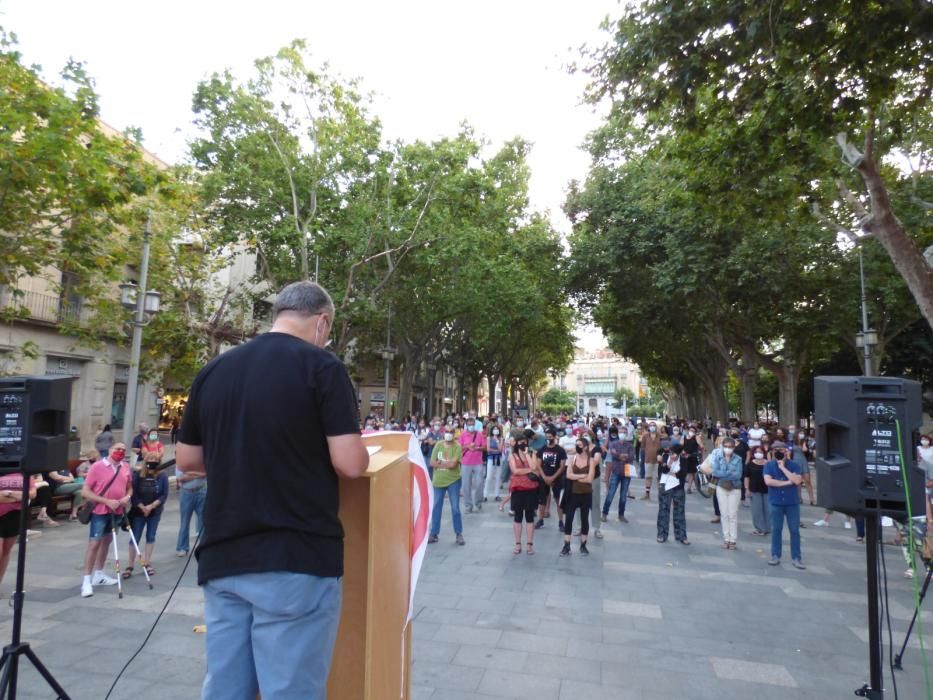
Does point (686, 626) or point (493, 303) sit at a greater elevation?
point (493, 303)

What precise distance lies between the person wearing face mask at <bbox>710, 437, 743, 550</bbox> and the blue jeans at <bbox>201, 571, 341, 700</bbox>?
894 cm

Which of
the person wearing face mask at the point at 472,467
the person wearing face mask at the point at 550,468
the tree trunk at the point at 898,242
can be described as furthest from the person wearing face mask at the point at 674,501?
the tree trunk at the point at 898,242

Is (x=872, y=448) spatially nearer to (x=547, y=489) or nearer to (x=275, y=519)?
(x=275, y=519)

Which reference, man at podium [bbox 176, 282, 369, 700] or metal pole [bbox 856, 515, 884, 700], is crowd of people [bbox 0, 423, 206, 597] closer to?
man at podium [bbox 176, 282, 369, 700]

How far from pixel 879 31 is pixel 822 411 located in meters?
5.88

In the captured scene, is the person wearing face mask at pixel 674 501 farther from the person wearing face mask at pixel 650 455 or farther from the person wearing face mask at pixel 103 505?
the person wearing face mask at pixel 103 505

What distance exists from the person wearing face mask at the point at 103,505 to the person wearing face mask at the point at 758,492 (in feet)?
32.0

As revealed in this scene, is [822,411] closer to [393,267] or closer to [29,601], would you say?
[29,601]

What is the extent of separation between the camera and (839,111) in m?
8.25

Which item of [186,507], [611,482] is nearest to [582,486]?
[611,482]

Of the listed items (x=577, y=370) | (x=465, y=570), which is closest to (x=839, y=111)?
(x=465, y=570)

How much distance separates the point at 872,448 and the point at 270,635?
Result: 129 inches

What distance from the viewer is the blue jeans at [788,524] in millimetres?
8445

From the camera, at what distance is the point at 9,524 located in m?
5.62
